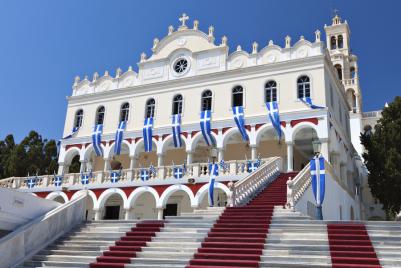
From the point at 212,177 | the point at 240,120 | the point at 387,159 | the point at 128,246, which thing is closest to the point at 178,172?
the point at 212,177

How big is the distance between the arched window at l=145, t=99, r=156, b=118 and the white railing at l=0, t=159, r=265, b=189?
559cm

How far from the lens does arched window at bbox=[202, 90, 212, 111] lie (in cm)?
2894

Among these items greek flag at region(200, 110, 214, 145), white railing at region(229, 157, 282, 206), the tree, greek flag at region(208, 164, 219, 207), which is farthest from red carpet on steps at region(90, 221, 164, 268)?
the tree

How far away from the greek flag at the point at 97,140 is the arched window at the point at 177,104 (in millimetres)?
6070

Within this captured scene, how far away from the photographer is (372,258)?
9.09 meters

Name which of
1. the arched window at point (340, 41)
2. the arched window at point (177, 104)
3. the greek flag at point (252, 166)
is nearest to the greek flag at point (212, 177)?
the greek flag at point (252, 166)

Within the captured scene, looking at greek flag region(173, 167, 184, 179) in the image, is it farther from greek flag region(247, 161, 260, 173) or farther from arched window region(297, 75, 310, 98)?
arched window region(297, 75, 310, 98)

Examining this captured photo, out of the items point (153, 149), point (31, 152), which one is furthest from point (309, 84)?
point (31, 152)

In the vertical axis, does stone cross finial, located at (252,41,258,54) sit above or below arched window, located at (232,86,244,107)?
above

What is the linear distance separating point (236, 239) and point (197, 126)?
17.5 metres

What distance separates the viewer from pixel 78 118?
110ft

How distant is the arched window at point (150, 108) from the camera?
101ft

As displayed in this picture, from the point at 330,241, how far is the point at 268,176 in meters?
10.9

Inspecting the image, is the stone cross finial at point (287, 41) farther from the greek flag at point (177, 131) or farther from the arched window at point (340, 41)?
the arched window at point (340, 41)
